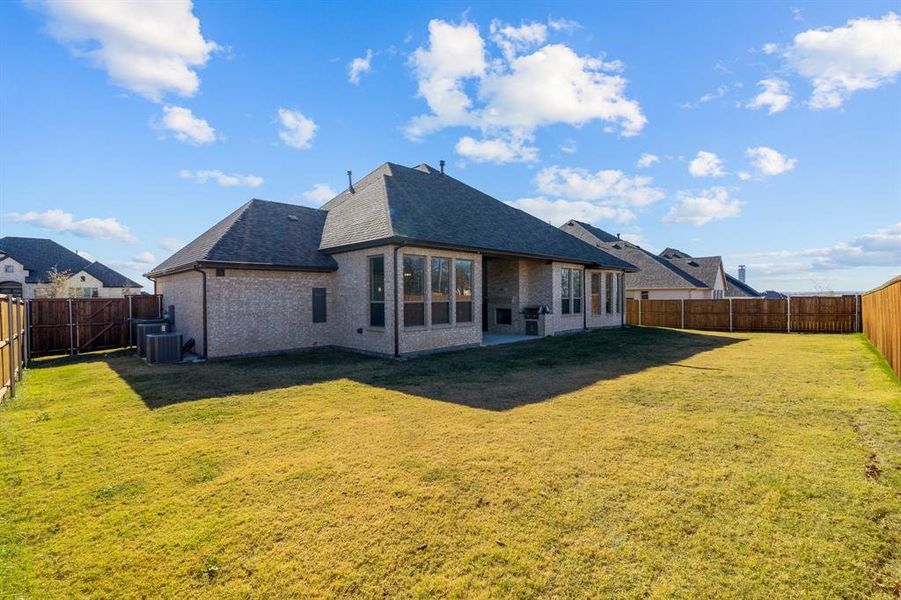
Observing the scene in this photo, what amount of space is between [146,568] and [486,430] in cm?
393

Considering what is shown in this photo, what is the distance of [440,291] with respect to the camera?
44.0 feet

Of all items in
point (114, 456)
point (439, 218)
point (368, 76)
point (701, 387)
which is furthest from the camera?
point (439, 218)

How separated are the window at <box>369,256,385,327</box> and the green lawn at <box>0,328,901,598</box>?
4451 millimetres

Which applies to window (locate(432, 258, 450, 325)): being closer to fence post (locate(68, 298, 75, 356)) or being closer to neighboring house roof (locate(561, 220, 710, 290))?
fence post (locate(68, 298, 75, 356))

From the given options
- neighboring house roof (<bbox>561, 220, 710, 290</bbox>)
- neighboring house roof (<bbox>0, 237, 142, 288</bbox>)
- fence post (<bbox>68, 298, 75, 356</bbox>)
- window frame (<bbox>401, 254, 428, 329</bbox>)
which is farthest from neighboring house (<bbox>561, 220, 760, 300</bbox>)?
neighboring house roof (<bbox>0, 237, 142, 288</bbox>)

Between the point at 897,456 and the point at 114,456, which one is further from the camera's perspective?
the point at 114,456

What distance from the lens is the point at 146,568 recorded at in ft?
9.86

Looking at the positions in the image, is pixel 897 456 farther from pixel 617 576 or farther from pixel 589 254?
pixel 589 254

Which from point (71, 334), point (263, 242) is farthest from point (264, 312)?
point (71, 334)

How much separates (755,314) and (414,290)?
66.1ft

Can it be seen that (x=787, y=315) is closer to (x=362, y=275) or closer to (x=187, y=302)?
(x=362, y=275)

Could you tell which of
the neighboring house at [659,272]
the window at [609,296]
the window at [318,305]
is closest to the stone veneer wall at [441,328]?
the window at [318,305]

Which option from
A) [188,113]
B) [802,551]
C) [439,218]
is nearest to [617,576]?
[802,551]

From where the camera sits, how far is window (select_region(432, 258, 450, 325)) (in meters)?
13.3
